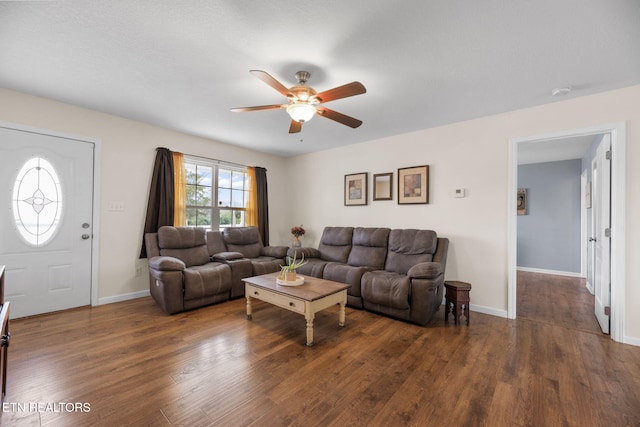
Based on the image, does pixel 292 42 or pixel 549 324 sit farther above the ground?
pixel 292 42

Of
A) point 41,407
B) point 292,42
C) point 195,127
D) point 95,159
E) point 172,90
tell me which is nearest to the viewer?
point 41,407

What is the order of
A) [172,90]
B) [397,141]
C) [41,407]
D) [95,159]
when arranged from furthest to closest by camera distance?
[397,141] → [95,159] → [172,90] → [41,407]

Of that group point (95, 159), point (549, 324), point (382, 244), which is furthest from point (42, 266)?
point (549, 324)

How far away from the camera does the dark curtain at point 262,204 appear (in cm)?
518

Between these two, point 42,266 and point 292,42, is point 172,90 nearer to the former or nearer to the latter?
point 292,42

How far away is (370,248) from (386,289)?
3.19ft

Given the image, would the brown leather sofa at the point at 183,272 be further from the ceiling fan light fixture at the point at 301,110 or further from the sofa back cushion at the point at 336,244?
the ceiling fan light fixture at the point at 301,110

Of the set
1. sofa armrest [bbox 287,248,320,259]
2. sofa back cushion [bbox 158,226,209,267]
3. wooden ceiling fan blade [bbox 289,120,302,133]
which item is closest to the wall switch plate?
sofa back cushion [bbox 158,226,209,267]

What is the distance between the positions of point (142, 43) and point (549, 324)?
15.5 ft

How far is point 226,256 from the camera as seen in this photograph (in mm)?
3953

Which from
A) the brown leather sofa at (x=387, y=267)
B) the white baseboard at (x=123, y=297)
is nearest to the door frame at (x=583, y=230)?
the brown leather sofa at (x=387, y=267)

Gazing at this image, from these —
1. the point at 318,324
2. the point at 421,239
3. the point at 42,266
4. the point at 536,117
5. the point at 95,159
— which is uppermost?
the point at 536,117

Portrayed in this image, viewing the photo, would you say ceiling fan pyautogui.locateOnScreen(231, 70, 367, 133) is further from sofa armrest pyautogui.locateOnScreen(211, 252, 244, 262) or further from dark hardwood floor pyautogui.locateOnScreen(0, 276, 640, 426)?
sofa armrest pyautogui.locateOnScreen(211, 252, 244, 262)

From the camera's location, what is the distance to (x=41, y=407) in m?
1.59
